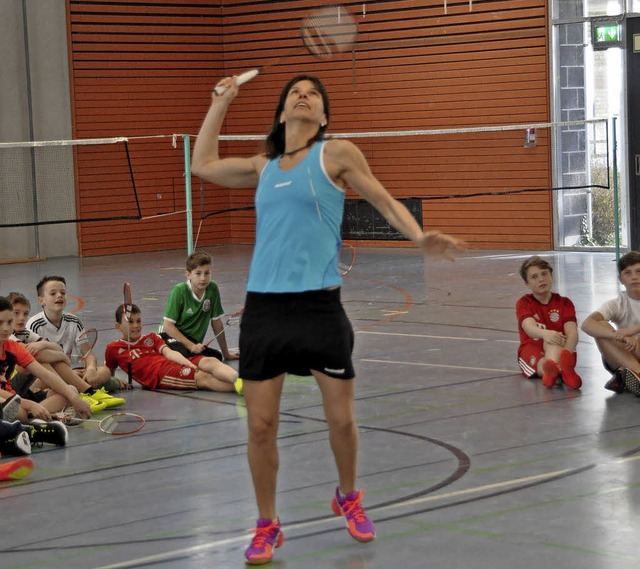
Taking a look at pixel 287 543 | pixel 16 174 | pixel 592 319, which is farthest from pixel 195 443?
pixel 16 174

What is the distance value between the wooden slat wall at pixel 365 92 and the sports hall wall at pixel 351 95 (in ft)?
0.07

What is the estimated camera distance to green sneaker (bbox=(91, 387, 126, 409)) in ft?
24.9

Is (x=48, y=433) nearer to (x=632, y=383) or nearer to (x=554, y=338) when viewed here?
(x=554, y=338)

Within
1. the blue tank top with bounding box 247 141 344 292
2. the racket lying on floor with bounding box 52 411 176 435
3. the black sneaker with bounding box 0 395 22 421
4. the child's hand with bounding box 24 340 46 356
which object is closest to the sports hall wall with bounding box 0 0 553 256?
the racket lying on floor with bounding box 52 411 176 435

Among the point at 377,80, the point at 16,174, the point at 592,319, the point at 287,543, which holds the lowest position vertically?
the point at 287,543

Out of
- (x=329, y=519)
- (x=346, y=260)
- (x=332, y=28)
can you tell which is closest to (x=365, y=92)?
(x=332, y=28)

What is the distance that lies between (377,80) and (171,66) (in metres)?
3.88

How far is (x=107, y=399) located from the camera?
7617 millimetres

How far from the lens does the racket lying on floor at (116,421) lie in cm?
686

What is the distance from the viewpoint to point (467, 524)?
4.73 metres

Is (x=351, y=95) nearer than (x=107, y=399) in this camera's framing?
No

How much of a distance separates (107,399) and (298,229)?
3703 millimetres

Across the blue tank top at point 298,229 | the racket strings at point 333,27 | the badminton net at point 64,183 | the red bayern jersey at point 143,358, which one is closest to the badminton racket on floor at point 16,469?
the blue tank top at point 298,229

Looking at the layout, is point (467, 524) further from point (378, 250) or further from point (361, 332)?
point (378, 250)
